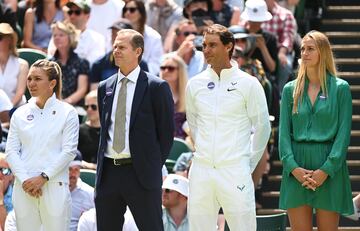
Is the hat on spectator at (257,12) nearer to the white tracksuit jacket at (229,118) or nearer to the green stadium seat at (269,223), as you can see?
the green stadium seat at (269,223)

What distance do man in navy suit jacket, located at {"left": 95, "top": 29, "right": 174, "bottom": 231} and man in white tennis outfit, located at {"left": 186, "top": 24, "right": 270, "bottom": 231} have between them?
0.29 m

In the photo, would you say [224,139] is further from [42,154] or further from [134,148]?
[42,154]

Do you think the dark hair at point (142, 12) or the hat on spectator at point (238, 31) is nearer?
the hat on spectator at point (238, 31)

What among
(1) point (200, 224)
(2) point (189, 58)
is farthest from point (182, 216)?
Result: (2) point (189, 58)

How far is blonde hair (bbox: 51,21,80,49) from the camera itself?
15.6m

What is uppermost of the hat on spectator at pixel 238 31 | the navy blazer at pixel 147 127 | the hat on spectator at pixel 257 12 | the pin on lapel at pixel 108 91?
the hat on spectator at pixel 257 12

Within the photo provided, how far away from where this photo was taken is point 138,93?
10.7 m

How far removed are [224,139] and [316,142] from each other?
877mm

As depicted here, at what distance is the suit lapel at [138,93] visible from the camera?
10621mm

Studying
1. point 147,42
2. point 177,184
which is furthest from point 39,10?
point 177,184

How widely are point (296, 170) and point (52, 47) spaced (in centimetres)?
597

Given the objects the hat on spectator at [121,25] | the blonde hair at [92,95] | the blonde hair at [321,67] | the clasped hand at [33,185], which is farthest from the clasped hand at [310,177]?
the hat on spectator at [121,25]

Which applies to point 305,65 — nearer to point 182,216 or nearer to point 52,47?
point 182,216

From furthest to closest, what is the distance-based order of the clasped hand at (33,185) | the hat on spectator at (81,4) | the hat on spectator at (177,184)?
the hat on spectator at (81,4) < the hat on spectator at (177,184) < the clasped hand at (33,185)
